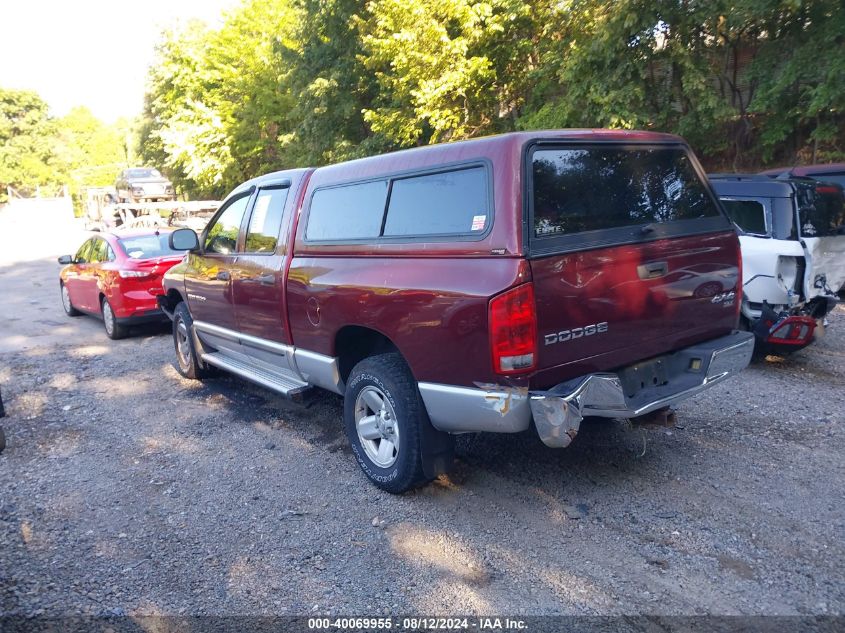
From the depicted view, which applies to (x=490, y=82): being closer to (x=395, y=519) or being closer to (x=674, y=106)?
(x=674, y=106)

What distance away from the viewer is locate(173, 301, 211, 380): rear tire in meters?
7.00

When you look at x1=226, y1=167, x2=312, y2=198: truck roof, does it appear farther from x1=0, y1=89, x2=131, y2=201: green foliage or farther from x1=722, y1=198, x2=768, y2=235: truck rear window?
x1=0, y1=89, x2=131, y2=201: green foliage

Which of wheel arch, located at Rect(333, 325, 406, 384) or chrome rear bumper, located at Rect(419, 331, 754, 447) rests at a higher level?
wheel arch, located at Rect(333, 325, 406, 384)

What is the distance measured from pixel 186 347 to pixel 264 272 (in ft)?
7.99

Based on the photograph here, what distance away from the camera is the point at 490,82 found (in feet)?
54.9

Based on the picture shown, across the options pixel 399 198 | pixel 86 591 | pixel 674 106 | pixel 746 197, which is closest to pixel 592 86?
pixel 674 106

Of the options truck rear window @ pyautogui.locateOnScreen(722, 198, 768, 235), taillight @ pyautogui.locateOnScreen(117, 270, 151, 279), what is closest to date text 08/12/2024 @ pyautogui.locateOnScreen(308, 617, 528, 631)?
truck rear window @ pyautogui.locateOnScreen(722, 198, 768, 235)

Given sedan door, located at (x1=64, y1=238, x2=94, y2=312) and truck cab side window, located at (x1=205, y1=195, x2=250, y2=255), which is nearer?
truck cab side window, located at (x1=205, y1=195, x2=250, y2=255)

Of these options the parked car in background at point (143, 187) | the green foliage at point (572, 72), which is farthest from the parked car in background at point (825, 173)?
the parked car in background at point (143, 187)

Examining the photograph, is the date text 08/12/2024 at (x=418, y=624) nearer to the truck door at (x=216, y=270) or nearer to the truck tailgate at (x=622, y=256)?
the truck tailgate at (x=622, y=256)

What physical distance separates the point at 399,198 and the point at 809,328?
4.06 m

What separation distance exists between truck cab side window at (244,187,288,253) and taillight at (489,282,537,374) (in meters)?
2.48

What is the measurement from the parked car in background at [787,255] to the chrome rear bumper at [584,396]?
219cm

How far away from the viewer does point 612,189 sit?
4031mm
